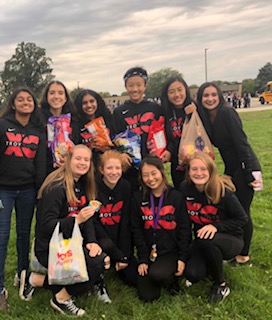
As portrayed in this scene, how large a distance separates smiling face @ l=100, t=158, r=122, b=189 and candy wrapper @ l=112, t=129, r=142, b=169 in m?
0.34

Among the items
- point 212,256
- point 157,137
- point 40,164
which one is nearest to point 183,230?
point 212,256

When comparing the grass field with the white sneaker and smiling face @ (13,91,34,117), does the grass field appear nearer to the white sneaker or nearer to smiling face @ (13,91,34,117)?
the white sneaker

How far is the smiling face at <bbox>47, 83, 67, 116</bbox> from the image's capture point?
4109 mm

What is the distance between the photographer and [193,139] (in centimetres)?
417

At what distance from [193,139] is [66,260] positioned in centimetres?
189

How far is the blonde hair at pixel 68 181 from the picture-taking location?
11.9 ft

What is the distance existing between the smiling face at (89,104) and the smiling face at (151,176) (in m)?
0.99

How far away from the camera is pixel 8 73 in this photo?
6656 centimetres

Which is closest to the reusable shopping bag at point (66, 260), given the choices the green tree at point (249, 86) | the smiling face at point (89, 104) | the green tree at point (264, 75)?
the smiling face at point (89, 104)

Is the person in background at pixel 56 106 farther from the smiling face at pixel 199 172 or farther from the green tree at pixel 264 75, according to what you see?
the green tree at pixel 264 75

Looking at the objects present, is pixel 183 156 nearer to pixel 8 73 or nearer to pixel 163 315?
pixel 163 315

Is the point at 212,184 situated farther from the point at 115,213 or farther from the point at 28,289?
the point at 28,289

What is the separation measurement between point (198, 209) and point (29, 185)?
1.76 m

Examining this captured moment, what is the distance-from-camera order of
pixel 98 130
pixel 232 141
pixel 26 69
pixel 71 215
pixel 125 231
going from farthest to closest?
pixel 26 69
pixel 98 130
pixel 232 141
pixel 125 231
pixel 71 215
